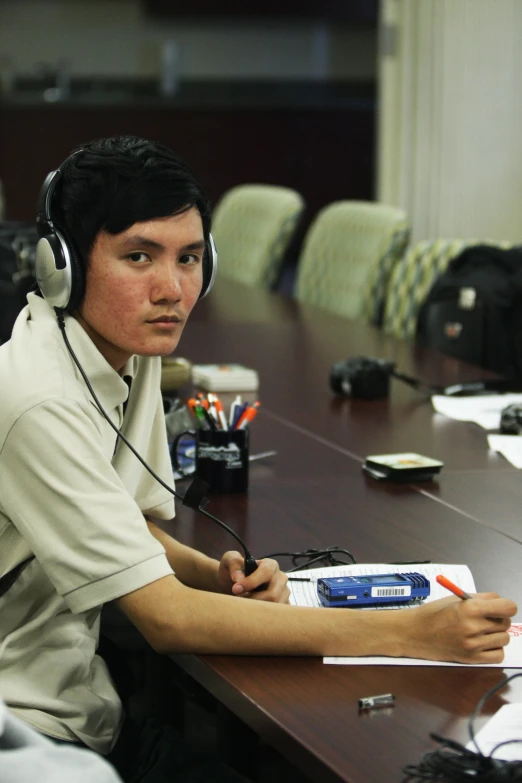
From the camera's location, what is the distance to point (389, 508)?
1.70m

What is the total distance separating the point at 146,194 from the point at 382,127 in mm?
4329

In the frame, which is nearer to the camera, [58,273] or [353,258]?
[58,273]

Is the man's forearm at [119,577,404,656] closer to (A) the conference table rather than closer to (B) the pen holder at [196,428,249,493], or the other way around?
(A) the conference table

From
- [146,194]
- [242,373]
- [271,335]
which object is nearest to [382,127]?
[271,335]

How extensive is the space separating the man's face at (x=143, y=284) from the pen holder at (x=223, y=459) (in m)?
0.46

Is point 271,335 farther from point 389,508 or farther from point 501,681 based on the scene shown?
point 501,681

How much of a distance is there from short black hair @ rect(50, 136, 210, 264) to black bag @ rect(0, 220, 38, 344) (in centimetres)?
62

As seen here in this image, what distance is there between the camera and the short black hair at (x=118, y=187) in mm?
1278

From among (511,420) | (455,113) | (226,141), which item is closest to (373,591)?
(511,420)

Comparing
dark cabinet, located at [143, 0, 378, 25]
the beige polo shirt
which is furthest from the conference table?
dark cabinet, located at [143, 0, 378, 25]

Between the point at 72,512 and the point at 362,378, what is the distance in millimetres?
1243

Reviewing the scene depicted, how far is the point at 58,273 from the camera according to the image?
1.28m

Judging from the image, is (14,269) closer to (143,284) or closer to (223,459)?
(223,459)

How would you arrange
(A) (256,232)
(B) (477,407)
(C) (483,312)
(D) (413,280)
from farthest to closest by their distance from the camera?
(A) (256,232) < (D) (413,280) < (C) (483,312) < (B) (477,407)
